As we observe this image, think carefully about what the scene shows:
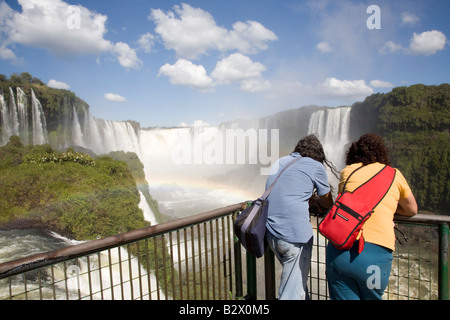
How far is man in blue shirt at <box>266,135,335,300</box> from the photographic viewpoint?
2295 mm

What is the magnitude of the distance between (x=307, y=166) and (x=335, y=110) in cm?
4138

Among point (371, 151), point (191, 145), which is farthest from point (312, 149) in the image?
point (191, 145)

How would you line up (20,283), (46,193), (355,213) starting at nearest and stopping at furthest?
1. (355,213)
2. (20,283)
3. (46,193)

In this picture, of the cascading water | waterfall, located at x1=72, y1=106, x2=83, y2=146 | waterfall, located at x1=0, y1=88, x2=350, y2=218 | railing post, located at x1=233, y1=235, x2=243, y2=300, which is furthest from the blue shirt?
waterfall, located at x1=72, y1=106, x2=83, y2=146

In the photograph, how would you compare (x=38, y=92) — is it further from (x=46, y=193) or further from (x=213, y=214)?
(x=213, y=214)

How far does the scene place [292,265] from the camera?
7.64 ft

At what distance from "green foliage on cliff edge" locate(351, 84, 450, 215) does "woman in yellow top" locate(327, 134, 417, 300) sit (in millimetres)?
36691

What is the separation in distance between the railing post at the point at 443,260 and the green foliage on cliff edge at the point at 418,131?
3617cm

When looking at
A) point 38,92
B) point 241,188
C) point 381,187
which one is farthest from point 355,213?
point 241,188

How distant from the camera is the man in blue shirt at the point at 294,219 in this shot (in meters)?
2.29

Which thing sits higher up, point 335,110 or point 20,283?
point 335,110

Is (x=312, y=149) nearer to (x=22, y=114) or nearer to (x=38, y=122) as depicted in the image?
(x=22, y=114)

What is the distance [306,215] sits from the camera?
2334 millimetres

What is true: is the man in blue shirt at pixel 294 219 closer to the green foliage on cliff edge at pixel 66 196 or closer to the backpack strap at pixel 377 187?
the backpack strap at pixel 377 187
